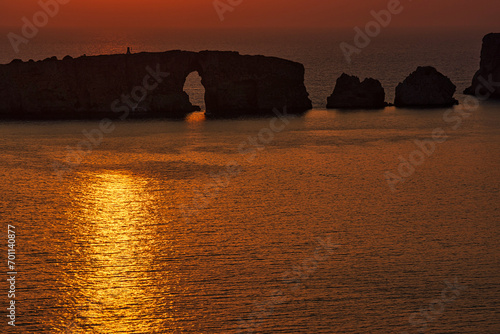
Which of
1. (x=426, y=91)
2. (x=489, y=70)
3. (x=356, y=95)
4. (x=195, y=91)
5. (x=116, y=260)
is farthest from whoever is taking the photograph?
(x=195, y=91)

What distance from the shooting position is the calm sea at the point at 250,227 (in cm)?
3778

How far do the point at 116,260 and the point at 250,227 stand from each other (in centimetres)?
1061

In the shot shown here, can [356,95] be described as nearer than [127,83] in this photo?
No

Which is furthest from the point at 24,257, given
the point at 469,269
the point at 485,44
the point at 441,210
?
the point at 485,44

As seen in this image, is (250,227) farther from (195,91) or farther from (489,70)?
(195,91)

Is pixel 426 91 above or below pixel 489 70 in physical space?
below

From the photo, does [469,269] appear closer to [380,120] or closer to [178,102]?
[380,120]

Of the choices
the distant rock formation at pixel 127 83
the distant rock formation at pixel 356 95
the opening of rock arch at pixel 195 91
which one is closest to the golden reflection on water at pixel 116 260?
the distant rock formation at pixel 127 83

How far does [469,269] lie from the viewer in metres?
43.8

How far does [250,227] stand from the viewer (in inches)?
2061

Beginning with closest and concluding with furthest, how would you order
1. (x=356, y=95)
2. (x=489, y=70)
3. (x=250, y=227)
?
1. (x=250, y=227)
2. (x=356, y=95)
3. (x=489, y=70)

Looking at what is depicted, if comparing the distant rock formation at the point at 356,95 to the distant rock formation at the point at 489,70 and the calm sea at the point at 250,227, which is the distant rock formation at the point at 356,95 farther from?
the distant rock formation at the point at 489,70

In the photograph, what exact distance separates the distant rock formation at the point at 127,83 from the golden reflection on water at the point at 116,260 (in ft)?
108

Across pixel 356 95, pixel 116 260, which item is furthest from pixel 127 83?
pixel 116 260
